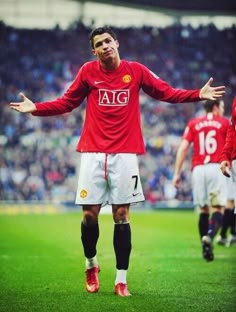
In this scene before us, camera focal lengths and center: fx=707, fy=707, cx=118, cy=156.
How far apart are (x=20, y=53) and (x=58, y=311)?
26460 mm

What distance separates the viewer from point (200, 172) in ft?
29.7

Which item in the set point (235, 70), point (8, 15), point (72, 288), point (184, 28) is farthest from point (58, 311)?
point (184, 28)

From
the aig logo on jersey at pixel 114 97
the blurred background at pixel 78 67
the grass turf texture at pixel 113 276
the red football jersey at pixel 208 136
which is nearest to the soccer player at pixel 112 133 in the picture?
the aig logo on jersey at pixel 114 97

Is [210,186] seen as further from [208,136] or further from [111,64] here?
[111,64]

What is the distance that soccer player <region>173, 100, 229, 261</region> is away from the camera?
29.3 feet

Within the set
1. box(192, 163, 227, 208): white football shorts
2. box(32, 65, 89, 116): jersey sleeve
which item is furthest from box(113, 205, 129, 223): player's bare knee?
box(192, 163, 227, 208): white football shorts

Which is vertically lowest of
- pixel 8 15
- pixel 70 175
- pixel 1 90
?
pixel 70 175

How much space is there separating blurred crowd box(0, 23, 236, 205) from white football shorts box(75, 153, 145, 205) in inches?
741

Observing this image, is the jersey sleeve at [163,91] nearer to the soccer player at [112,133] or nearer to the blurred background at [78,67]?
the soccer player at [112,133]

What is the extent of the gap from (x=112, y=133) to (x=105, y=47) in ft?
2.30

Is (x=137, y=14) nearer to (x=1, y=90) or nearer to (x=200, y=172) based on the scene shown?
(x=1, y=90)

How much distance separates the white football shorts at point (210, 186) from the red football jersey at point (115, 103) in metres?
3.24

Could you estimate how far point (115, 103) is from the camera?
5.81 m

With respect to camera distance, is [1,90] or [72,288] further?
[1,90]
